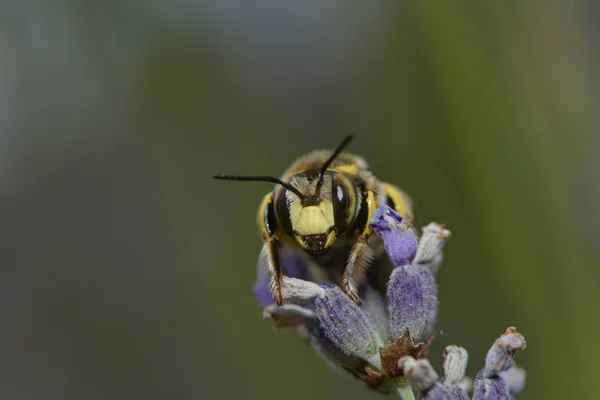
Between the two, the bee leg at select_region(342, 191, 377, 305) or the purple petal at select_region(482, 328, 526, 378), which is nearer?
the purple petal at select_region(482, 328, 526, 378)

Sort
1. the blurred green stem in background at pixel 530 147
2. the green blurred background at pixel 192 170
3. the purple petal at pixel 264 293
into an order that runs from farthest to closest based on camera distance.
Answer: the green blurred background at pixel 192 170 < the blurred green stem in background at pixel 530 147 < the purple petal at pixel 264 293

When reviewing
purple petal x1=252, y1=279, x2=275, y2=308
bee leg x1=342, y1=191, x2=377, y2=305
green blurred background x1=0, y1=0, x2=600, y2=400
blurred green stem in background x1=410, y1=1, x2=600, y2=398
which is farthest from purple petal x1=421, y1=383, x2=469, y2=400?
green blurred background x1=0, y1=0, x2=600, y2=400

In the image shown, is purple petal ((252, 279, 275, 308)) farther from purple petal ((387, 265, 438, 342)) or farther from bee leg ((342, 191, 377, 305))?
purple petal ((387, 265, 438, 342))

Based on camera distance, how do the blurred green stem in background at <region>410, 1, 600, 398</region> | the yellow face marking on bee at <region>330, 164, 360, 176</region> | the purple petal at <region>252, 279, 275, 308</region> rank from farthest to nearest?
the blurred green stem in background at <region>410, 1, 600, 398</region> < the purple petal at <region>252, 279, 275, 308</region> < the yellow face marking on bee at <region>330, 164, 360, 176</region>

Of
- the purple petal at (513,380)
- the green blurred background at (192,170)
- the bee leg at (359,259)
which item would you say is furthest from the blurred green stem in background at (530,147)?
the bee leg at (359,259)

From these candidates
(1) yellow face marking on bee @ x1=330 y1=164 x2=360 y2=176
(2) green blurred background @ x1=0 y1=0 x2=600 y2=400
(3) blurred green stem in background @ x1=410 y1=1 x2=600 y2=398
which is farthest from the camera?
(2) green blurred background @ x1=0 y1=0 x2=600 y2=400

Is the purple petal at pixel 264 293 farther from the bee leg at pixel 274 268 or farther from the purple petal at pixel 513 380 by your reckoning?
the purple petal at pixel 513 380

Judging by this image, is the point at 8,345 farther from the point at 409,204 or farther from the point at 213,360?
the point at 409,204
